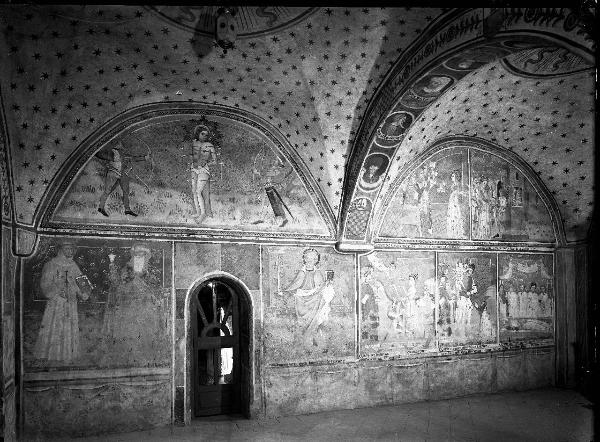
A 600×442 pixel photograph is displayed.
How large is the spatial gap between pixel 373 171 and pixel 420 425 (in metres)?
4.82

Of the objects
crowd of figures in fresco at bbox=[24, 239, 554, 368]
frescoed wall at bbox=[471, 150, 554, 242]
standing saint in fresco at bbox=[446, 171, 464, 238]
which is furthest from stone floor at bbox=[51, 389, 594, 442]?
frescoed wall at bbox=[471, 150, 554, 242]

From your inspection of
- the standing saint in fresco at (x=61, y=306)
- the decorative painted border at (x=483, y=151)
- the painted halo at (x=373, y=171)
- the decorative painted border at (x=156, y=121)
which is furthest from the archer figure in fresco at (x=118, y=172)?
the decorative painted border at (x=483, y=151)

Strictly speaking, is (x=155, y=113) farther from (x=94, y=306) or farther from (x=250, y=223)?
(x=94, y=306)

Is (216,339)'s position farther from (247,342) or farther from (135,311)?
(135,311)

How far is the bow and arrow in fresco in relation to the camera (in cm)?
951

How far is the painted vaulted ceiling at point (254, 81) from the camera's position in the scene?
7695 mm

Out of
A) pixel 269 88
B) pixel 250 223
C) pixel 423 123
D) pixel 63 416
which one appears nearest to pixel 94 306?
pixel 63 416

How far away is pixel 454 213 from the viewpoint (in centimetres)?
1197

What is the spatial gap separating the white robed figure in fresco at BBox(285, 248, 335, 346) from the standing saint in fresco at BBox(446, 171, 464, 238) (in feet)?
10.3

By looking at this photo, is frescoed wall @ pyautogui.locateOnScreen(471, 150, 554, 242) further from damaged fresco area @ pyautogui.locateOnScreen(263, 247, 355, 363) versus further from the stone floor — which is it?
the stone floor

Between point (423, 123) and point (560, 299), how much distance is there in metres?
6.03

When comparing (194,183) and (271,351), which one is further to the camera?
(271,351)

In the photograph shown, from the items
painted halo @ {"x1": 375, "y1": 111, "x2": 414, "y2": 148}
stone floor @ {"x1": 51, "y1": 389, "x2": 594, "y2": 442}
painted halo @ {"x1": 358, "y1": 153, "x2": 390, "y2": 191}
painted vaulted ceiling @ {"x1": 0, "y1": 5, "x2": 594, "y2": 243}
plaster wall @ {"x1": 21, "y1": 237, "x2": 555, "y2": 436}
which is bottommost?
stone floor @ {"x1": 51, "y1": 389, "x2": 594, "y2": 442}

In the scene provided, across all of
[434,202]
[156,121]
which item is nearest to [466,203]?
[434,202]
